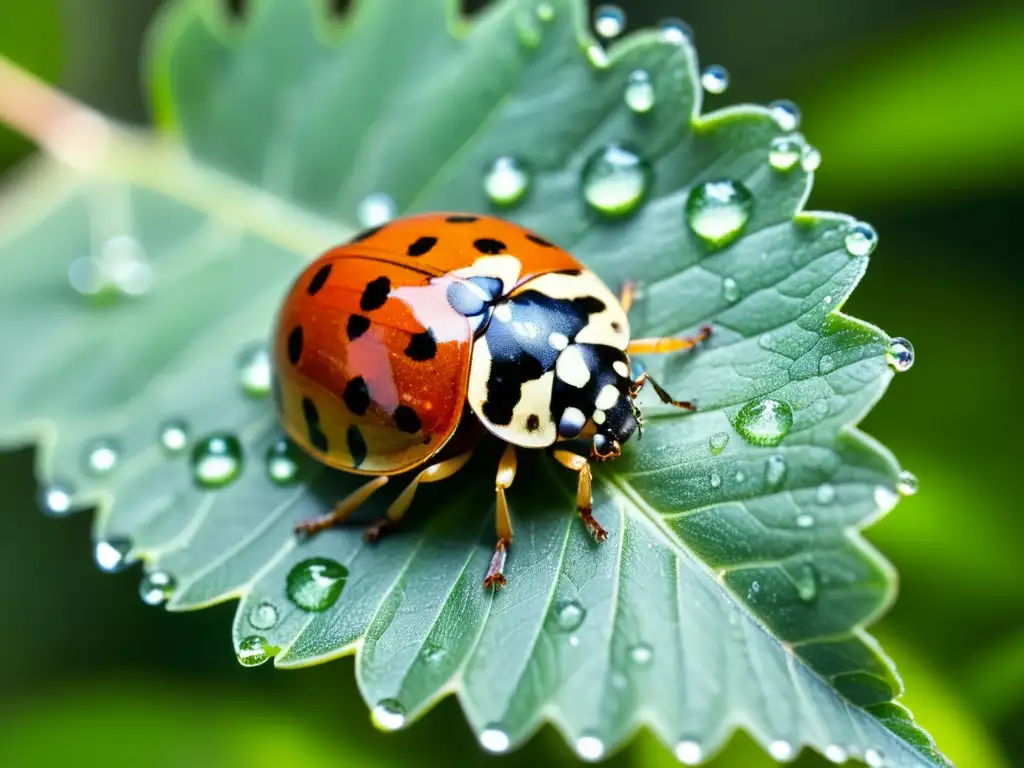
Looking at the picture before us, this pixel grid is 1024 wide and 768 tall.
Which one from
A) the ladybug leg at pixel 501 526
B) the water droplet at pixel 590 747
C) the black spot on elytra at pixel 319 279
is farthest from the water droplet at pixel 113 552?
the water droplet at pixel 590 747

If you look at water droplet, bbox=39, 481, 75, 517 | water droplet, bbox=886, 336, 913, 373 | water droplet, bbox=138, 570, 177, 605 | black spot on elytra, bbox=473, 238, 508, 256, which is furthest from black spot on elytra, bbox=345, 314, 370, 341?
water droplet, bbox=886, 336, 913, 373

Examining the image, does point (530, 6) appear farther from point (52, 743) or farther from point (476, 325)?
point (52, 743)

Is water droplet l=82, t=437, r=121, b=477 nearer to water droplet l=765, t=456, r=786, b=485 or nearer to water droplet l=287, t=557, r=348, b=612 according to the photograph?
water droplet l=287, t=557, r=348, b=612

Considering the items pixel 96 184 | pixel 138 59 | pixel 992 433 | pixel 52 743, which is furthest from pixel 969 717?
pixel 138 59

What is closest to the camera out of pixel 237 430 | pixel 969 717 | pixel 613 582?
pixel 613 582

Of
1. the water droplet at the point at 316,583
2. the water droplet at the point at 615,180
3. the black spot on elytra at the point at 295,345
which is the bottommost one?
the water droplet at the point at 316,583

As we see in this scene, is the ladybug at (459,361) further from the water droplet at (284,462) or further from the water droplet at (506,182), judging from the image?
the water droplet at (506,182)
